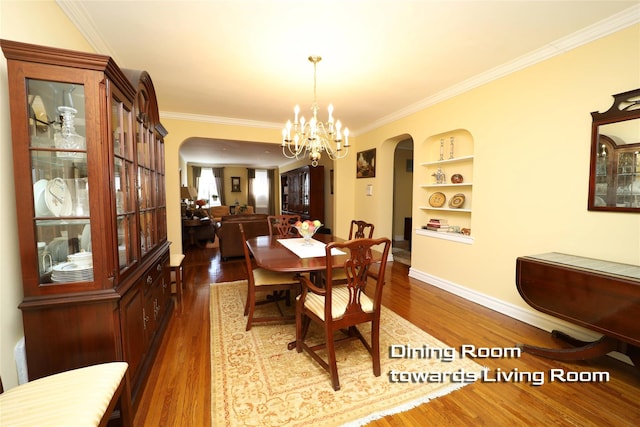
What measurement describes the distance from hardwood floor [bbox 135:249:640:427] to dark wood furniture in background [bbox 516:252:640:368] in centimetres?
21

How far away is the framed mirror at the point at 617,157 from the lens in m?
1.90

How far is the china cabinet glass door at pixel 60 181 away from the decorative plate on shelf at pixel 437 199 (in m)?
3.72

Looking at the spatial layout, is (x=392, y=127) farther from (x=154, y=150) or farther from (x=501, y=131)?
(x=154, y=150)

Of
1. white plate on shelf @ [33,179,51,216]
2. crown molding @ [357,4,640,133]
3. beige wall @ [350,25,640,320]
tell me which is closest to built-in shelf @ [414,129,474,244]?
beige wall @ [350,25,640,320]

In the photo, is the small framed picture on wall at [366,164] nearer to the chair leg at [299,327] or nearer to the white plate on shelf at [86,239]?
the chair leg at [299,327]

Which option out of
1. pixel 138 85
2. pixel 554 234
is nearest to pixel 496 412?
pixel 554 234

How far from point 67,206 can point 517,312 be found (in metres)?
3.71

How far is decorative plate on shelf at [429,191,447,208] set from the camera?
146 inches

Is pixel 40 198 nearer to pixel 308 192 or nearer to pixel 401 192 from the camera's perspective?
pixel 308 192

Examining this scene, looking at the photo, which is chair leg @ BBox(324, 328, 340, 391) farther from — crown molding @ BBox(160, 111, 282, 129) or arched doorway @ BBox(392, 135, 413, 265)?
arched doorway @ BBox(392, 135, 413, 265)

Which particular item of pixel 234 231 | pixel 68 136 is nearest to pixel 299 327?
pixel 68 136

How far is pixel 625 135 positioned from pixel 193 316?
4.02 metres

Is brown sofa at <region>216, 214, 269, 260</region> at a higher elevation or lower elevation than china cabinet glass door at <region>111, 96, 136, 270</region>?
lower

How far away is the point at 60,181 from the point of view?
1397 mm
